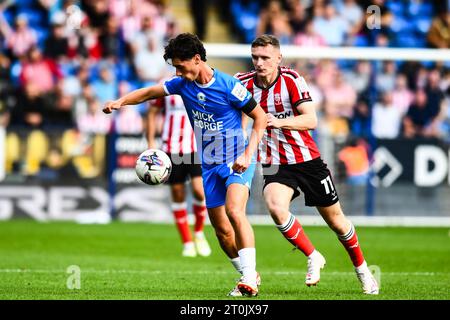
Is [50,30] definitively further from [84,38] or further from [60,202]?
[60,202]

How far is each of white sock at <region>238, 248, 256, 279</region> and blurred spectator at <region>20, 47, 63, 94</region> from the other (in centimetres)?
1080

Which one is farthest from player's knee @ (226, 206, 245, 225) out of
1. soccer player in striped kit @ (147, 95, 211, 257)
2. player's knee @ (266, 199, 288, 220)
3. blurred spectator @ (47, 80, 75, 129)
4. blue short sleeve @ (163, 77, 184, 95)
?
blurred spectator @ (47, 80, 75, 129)

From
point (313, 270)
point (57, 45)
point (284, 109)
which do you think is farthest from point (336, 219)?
point (57, 45)

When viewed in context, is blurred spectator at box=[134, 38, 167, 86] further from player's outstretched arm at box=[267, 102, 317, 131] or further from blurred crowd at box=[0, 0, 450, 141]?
player's outstretched arm at box=[267, 102, 317, 131]

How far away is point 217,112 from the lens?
8547 mm

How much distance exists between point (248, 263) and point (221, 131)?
118 cm

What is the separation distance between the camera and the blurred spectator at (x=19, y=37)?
1925 cm

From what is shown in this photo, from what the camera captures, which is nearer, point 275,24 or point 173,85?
point 173,85

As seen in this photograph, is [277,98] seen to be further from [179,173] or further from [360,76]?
[360,76]

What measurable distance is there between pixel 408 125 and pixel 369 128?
0.79 meters

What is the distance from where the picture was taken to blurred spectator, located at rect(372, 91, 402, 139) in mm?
18766

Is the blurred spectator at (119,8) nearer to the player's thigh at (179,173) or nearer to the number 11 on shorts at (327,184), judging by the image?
the player's thigh at (179,173)

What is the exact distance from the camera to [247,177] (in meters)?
8.67
